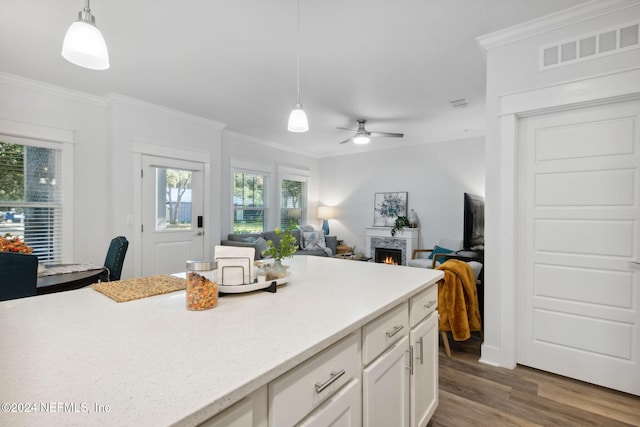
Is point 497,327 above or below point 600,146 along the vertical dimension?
below

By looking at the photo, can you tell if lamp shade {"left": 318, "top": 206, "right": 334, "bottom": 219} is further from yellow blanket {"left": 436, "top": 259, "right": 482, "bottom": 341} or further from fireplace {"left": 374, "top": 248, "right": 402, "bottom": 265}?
yellow blanket {"left": 436, "top": 259, "right": 482, "bottom": 341}

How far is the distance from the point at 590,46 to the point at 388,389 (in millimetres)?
2620

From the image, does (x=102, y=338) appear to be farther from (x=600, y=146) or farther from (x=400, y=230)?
(x=400, y=230)

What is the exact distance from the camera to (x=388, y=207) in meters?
6.38

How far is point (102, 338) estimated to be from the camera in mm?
859

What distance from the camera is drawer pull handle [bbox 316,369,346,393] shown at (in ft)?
2.93

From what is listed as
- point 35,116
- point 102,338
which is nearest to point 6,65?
point 35,116

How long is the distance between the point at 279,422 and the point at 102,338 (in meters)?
0.53

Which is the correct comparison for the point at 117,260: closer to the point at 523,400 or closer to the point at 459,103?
the point at 523,400

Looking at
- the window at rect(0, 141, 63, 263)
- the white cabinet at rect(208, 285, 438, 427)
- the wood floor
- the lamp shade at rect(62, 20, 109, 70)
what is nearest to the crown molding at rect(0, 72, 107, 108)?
the window at rect(0, 141, 63, 263)

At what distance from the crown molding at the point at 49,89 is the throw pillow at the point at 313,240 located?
3768 millimetres

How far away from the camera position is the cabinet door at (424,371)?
1.50 metres

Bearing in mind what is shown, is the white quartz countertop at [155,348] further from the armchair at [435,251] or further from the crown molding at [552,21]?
the armchair at [435,251]

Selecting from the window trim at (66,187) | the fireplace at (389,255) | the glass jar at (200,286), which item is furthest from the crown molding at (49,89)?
A: the fireplace at (389,255)
